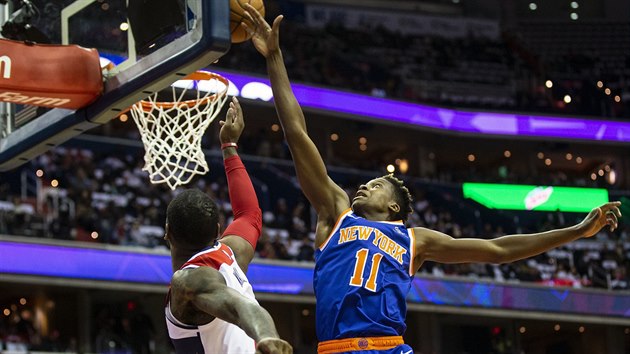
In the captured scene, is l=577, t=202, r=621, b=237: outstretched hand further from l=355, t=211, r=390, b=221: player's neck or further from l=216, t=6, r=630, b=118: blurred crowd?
l=216, t=6, r=630, b=118: blurred crowd

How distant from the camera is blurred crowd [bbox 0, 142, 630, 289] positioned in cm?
1741

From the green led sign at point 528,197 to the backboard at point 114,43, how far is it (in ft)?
67.6

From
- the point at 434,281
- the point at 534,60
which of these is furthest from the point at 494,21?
the point at 434,281

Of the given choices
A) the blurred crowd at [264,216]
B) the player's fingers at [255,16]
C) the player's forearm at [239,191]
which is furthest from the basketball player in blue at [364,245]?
the blurred crowd at [264,216]

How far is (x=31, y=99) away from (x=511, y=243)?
2801mm

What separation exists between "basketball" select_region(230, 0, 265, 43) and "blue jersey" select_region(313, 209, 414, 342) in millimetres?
1189

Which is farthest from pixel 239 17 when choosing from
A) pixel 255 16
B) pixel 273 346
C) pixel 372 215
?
pixel 273 346

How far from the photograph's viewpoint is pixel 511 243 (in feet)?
18.4

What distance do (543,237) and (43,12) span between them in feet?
11.1

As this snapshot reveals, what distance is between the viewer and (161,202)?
1895 centimetres

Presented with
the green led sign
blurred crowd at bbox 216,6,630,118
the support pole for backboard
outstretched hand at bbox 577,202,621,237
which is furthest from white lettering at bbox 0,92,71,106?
the green led sign

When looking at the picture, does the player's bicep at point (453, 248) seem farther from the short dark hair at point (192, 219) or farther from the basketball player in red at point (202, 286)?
the short dark hair at point (192, 219)

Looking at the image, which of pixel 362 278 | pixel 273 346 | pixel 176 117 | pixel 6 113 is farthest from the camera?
pixel 176 117

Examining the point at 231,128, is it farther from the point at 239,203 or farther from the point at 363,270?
the point at 363,270
